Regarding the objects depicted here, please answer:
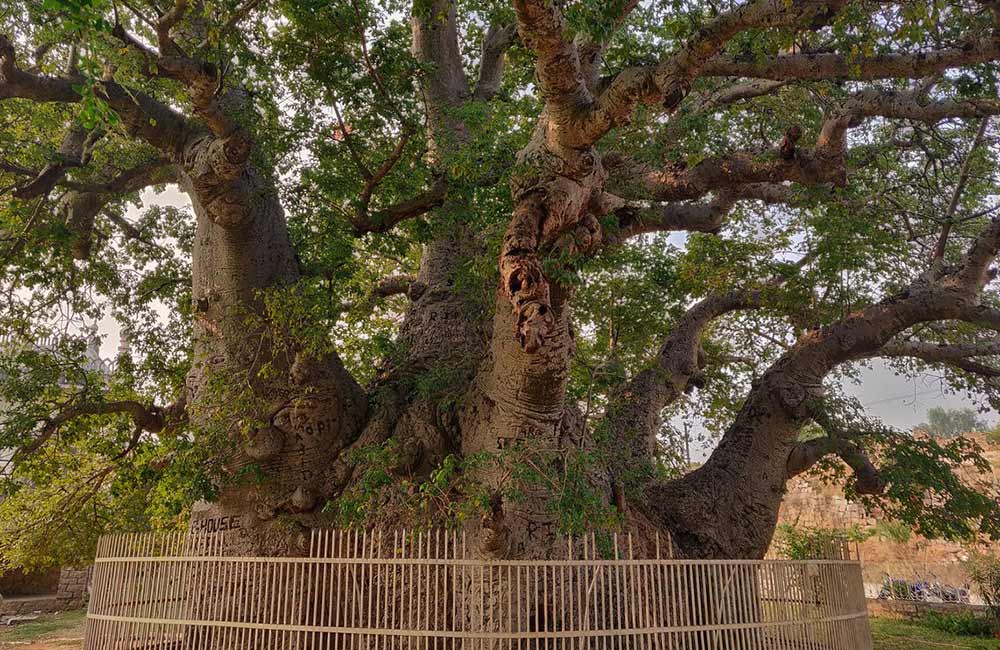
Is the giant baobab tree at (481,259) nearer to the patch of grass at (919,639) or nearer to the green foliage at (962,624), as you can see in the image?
the patch of grass at (919,639)

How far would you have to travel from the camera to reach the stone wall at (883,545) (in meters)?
17.8

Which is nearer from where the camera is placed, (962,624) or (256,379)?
(256,379)

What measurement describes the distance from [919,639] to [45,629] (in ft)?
54.7

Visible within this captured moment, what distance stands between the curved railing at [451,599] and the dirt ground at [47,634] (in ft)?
19.5

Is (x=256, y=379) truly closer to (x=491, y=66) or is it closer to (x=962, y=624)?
(x=491, y=66)

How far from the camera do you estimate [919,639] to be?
12.2 meters

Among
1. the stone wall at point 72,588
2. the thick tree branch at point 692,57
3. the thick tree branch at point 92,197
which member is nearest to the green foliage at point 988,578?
the thick tree branch at point 692,57

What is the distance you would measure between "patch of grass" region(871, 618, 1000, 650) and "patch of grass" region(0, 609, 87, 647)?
13.9 m

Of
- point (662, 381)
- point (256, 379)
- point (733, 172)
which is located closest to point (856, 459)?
point (662, 381)

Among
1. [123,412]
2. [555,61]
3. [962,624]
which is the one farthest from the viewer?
[962,624]

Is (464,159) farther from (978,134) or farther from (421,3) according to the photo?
(978,134)

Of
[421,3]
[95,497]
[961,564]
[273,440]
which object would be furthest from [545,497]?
[961,564]

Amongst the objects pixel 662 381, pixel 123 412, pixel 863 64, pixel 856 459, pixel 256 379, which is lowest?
pixel 856 459

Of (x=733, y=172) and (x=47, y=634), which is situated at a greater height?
(x=733, y=172)
